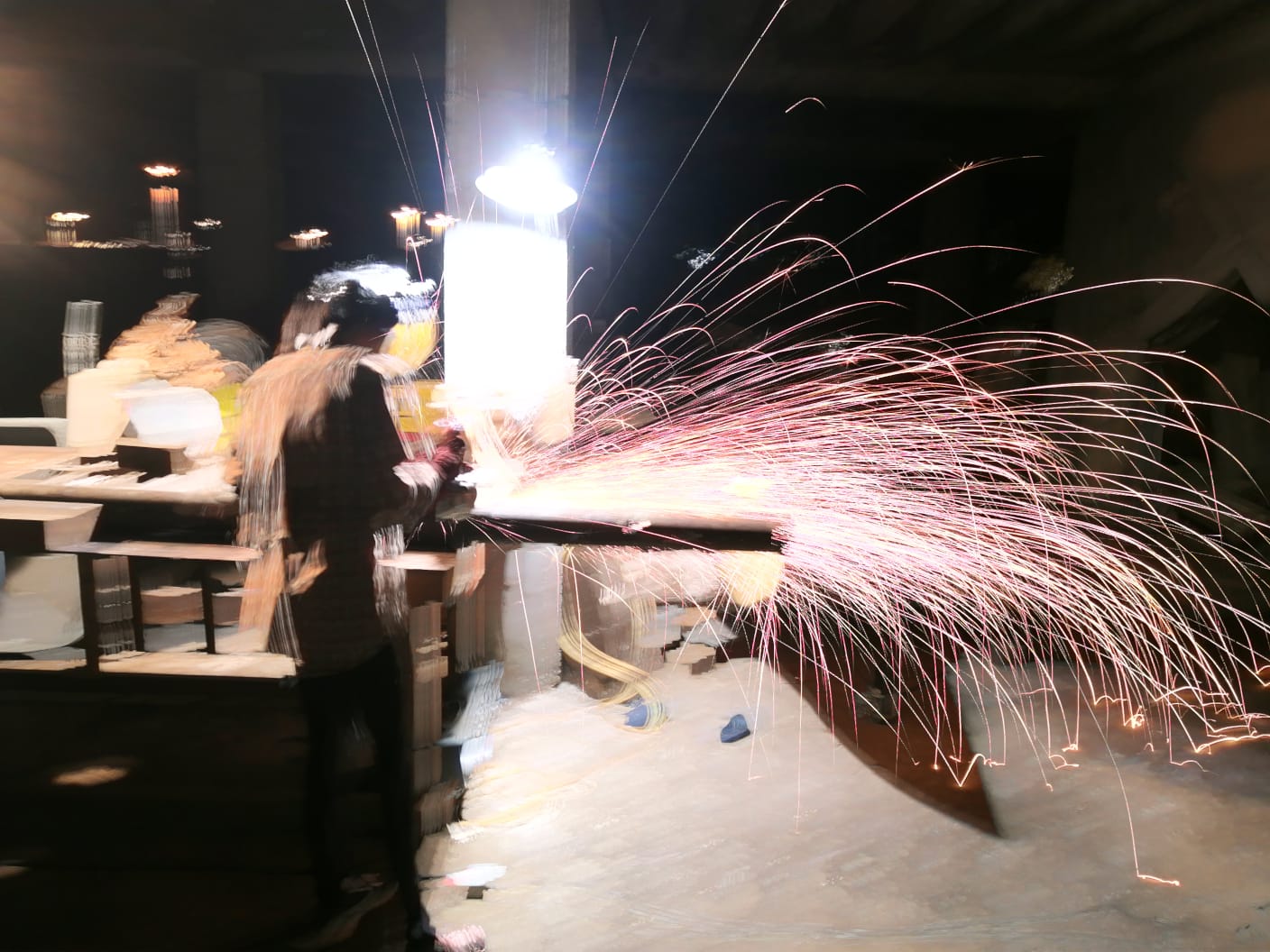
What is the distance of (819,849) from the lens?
62.4 inches

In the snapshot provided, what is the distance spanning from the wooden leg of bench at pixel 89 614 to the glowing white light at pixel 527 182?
4.81 ft

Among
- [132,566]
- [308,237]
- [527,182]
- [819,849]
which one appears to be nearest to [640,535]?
[819,849]

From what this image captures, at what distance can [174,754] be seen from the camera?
1.71 metres

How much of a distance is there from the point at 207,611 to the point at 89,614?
0.86 ft

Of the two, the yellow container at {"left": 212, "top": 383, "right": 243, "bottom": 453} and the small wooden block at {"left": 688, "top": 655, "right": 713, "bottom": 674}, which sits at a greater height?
the yellow container at {"left": 212, "top": 383, "right": 243, "bottom": 453}

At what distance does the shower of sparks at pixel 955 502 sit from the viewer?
2.07 meters

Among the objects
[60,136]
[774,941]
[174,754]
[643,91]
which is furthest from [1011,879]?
[60,136]

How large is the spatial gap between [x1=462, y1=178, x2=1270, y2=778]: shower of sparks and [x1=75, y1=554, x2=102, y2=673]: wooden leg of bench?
3.71ft

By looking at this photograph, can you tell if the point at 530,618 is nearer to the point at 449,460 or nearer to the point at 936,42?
the point at 449,460

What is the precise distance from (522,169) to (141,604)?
5.49 feet

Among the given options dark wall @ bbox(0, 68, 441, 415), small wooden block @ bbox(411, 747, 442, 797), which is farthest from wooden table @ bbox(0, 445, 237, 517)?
small wooden block @ bbox(411, 747, 442, 797)

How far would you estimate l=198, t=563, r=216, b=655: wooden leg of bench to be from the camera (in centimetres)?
177

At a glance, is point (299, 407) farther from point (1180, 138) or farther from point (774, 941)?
point (1180, 138)

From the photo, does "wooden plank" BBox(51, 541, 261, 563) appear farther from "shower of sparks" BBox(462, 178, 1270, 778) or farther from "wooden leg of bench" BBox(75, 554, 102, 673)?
"shower of sparks" BBox(462, 178, 1270, 778)
